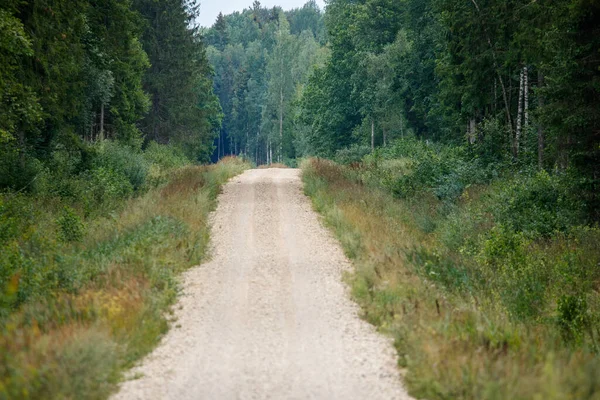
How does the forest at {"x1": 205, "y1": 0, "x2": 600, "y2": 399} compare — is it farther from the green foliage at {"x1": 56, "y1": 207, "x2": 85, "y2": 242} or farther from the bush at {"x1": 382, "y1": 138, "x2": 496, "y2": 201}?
the green foliage at {"x1": 56, "y1": 207, "x2": 85, "y2": 242}

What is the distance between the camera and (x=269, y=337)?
9.44 metres

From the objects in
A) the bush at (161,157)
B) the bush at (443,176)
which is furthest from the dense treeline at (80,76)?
the bush at (443,176)

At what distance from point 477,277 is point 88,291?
24.9ft

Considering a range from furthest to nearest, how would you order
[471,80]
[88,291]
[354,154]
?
[354,154] → [471,80] → [88,291]

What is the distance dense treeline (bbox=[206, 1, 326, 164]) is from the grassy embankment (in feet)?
152

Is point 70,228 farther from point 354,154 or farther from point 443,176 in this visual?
point 354,154

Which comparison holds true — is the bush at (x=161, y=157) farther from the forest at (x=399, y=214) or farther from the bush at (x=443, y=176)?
the bush at (x=443, y=176)

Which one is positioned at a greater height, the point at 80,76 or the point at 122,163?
the point at 80,76

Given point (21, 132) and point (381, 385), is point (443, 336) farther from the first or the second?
point (21, 132)

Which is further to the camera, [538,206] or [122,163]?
[122,163]

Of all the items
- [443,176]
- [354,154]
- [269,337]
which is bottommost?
[269,337]

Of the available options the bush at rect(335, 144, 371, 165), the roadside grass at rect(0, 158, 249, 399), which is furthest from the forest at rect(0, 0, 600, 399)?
the bush at rect(335, 144, 371, 165)

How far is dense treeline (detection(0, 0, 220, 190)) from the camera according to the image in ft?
55.7

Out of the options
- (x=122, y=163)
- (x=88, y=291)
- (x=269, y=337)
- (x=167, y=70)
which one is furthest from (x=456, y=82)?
(x=167, y=70)
